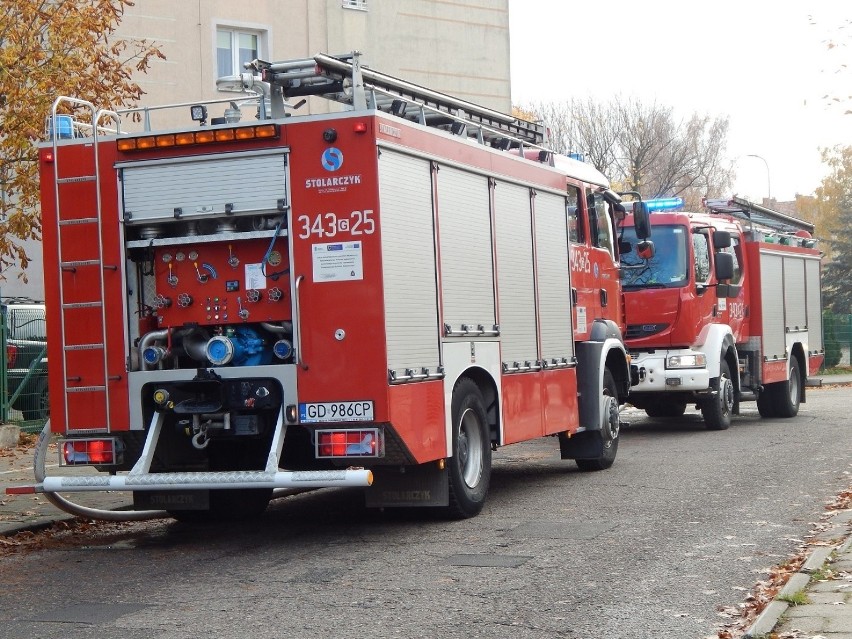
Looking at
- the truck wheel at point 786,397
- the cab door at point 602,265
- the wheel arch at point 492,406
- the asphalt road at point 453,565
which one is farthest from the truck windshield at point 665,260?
the wheel arch at point 492,406

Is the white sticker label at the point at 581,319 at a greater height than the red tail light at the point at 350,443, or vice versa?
the white sticker label at the point at 581,319

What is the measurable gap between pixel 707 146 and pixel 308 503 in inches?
1861

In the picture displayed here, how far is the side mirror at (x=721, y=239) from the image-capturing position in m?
19.2

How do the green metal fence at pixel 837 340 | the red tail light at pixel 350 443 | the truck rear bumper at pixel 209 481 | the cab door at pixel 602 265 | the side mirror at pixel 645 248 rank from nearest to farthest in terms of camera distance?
1. the truck rear bumper at pixel 209 481
2. the red tail light at pixel 350 443
3. the cab door at pixel 602 265
4. the side mirror at pixel 645 248
5. the green metal fence at pixel 837 340

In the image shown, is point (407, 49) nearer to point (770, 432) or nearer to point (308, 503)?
point (770, 432)

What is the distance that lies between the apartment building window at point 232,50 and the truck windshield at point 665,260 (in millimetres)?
13656

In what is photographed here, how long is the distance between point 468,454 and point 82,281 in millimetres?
3286

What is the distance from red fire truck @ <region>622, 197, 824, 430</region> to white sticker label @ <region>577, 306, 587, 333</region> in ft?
14.1

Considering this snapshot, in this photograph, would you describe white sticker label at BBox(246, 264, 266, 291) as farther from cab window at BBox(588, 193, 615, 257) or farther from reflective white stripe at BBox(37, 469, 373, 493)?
cab window at BBox(588, 193, 615, 257)

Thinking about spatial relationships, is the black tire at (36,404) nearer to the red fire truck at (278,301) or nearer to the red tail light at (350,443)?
the red fire truck at (278,301)

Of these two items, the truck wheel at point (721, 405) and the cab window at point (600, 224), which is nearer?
the cab window at point (600, 224)

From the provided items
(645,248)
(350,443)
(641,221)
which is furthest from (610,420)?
(350,443)

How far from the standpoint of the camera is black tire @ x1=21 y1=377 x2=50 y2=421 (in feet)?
64.1

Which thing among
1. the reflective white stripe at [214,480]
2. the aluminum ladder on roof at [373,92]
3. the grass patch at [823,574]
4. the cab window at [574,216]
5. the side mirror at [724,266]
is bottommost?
the grass patch at [823,574]
